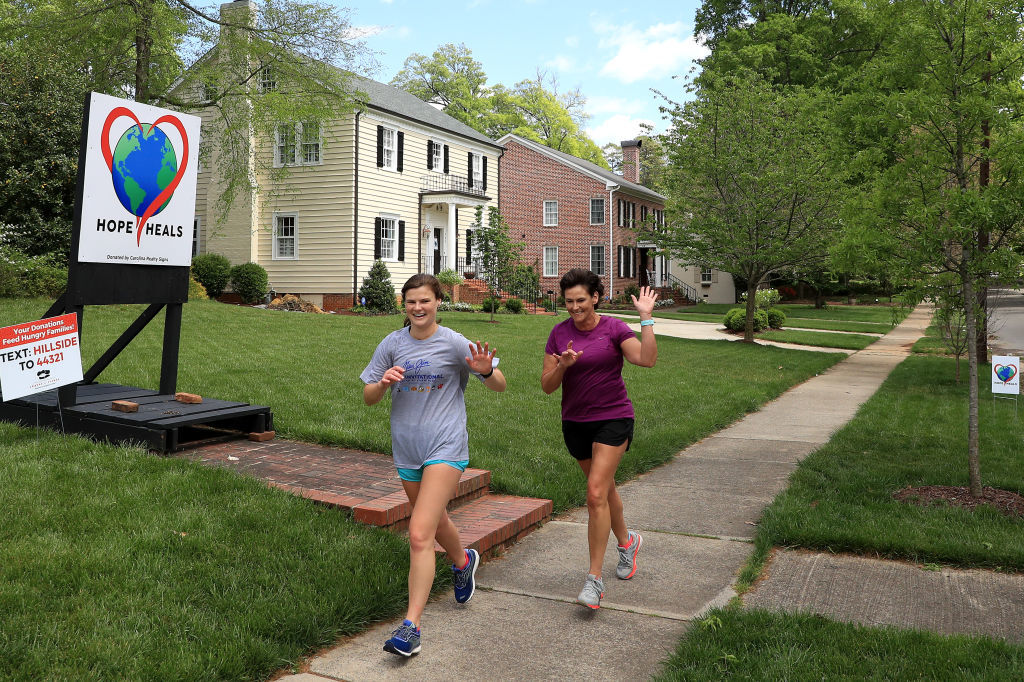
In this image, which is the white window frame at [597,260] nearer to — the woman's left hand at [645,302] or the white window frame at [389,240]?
the white window frame at [389,240]

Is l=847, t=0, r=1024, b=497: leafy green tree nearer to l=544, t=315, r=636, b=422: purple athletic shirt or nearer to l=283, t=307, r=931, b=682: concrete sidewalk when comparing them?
l=283, t=307, r=931, b=682: concrete sidewalk

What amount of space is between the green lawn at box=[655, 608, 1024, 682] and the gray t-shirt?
1.45 m

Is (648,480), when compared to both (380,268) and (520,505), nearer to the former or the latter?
(520,505)

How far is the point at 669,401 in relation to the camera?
10773 millimetres

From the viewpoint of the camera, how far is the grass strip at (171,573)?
3338 millimetres

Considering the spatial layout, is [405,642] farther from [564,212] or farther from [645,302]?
[564,212]

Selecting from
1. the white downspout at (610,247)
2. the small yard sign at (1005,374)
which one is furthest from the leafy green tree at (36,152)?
the white downspout at (610,247)

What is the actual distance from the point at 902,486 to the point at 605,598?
3.51 meters

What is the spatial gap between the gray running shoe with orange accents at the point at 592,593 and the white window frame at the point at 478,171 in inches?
1130

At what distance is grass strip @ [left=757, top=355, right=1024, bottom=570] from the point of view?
5.12 metres

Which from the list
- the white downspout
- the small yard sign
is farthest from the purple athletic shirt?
the white downspout

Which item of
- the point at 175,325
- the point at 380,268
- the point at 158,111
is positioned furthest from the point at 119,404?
the point at 380,268

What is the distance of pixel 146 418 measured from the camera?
6285 mm

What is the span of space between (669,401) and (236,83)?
15.2m
